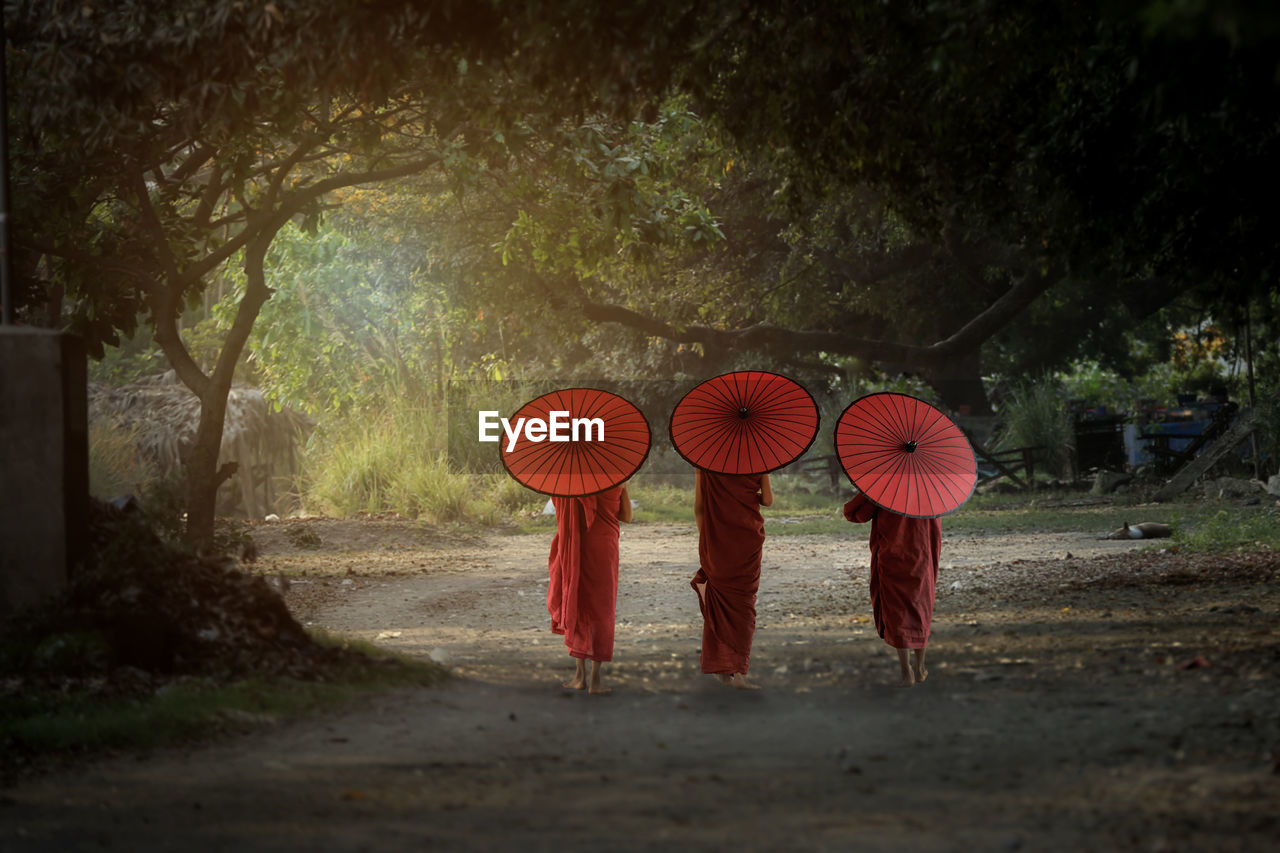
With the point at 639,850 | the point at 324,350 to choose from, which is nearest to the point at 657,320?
the point at 324,350

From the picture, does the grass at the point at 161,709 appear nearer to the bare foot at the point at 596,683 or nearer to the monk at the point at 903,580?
the bare foot at the point at 596,683

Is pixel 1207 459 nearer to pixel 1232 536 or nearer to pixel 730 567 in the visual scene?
pixel 1232 536

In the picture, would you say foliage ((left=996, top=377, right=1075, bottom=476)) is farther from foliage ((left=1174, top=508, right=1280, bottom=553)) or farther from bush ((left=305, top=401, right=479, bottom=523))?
bush ((left=305, top=401, right=479, bottom=523))

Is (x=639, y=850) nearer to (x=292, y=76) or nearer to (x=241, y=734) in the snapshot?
(x=241, y=734)

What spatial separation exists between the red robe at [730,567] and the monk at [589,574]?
52 centimetres

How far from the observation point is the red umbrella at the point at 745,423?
7.23m

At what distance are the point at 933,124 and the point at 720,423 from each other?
86.3 inches

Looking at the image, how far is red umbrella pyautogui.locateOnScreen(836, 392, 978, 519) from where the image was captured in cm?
718

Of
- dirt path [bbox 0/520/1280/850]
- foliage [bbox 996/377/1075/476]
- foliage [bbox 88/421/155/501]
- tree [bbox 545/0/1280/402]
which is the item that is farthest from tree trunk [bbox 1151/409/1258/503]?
foliage [bbox 88/421/155/501]

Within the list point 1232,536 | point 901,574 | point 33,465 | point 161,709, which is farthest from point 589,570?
point 1232,536

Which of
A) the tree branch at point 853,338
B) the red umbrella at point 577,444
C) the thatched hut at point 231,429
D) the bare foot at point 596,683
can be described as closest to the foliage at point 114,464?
the thatched hut at point 231,429

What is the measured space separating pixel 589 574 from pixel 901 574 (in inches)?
71.2

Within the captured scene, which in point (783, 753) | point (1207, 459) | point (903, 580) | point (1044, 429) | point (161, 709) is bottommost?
point (783, 753)

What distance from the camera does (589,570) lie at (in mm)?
7473
